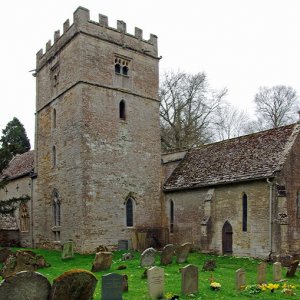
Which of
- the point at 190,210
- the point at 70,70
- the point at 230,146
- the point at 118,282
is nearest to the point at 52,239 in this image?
the point at 190,210

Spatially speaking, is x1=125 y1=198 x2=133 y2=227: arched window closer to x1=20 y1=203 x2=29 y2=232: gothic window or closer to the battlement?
x1=20 y1=203 x2=29 y2=232: gothic window

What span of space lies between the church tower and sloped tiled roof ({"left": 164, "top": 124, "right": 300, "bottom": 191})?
2.33 metres

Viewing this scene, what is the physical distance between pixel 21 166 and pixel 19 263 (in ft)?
→ 62.8

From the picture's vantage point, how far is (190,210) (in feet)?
85.9

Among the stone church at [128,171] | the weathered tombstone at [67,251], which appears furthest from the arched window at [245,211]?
the weathered tombstone at [67,251]

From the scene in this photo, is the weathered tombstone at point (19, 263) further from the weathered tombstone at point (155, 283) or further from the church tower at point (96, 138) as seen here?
the church tower at point (96, 138)

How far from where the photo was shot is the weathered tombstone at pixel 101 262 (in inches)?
682

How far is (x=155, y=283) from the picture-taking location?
12258 millimetres

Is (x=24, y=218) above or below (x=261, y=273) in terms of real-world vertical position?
above

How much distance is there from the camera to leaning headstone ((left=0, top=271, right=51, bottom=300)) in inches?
368

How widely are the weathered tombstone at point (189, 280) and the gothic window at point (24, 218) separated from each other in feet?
68.0

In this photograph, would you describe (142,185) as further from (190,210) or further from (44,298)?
(44,298)

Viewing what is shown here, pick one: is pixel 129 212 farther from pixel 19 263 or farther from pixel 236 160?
pixel 19 263

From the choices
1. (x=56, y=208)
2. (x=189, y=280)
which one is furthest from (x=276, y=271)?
(x=56, y=208)
